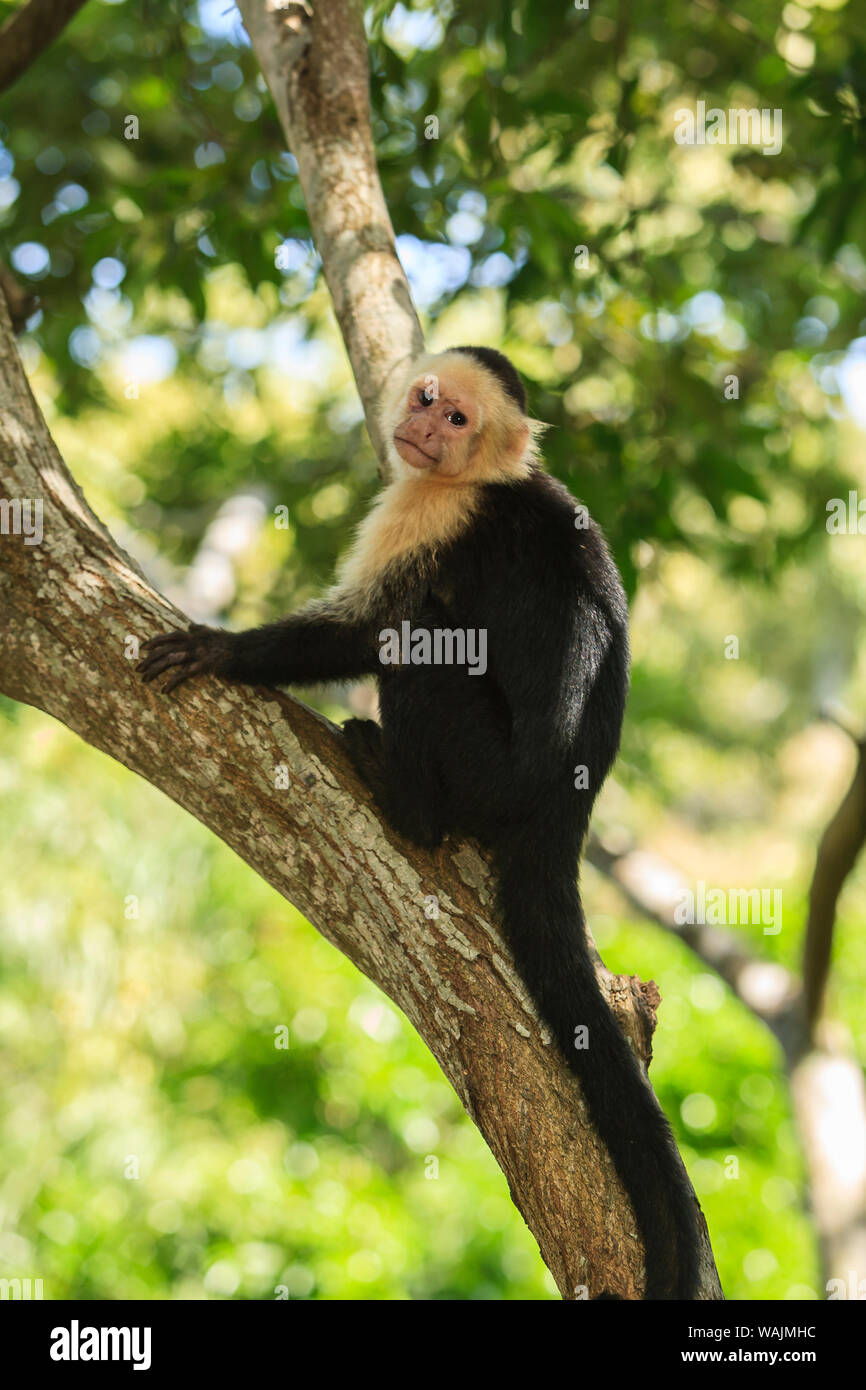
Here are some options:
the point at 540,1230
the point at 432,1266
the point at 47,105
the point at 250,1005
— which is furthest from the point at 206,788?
the point at 250,1005

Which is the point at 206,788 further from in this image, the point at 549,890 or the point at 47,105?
the point at 47,105

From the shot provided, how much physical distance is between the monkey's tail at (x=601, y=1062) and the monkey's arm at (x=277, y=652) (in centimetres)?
80

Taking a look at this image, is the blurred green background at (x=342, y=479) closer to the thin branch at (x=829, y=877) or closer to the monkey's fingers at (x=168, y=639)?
the thin branch at (x=829, y=877)

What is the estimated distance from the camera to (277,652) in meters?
3.16

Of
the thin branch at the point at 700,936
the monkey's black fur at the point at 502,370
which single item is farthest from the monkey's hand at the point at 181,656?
the thin branch at the point at 700,936

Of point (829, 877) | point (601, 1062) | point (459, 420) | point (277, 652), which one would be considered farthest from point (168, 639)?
point (829, 877)

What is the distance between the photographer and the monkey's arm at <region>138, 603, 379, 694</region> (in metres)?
2.94

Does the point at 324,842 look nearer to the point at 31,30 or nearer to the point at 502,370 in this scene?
the point at 502,370

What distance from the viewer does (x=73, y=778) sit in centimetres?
865

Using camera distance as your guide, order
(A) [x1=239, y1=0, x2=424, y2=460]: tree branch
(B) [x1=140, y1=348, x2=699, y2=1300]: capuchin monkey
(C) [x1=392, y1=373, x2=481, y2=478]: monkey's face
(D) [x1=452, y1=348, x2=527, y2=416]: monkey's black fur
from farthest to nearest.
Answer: (D) [x1=452, y1=348, x2=527, y2=416]: monkey's black fur < (A) [x1=239, y1=0, x2=424, y2=460]: tree branch < (C) [x1=392, y1=373, x2=481, y2=478]: monkey's face < (B) [x1=140, y1=348, x2=699, y2=1300]: capuchin monkey

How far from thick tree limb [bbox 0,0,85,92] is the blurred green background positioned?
0.57 meters

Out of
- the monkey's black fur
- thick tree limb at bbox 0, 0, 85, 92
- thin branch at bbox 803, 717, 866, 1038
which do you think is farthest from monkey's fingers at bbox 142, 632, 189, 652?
thick tree limb at bbox 0, 0, 85, 92

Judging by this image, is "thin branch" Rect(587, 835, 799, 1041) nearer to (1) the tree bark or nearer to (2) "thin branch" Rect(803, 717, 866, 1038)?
(2) "thin branch" Rect(803, 717, 866, 1038)

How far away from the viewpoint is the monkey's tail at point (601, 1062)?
101 inches
